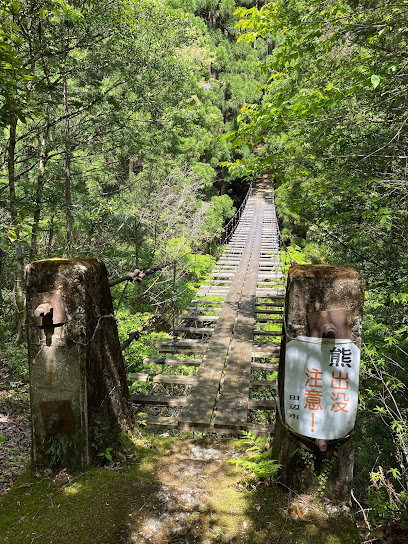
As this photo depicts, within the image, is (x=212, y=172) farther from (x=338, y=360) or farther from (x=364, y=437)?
(x=338, y=360)

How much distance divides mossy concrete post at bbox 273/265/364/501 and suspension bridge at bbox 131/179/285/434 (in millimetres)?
1102

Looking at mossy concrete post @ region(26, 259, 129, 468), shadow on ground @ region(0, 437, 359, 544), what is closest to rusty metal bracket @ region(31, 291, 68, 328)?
mossy concrete post @ region(26, 259, 129, 468)

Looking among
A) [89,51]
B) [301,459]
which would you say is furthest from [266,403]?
[89,51]

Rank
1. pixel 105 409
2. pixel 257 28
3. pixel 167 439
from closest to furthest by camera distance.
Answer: pixel 105 409, pixel 167 439, pixel 257 28

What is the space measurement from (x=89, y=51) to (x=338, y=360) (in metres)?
6.09

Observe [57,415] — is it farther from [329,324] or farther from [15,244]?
[15,244]

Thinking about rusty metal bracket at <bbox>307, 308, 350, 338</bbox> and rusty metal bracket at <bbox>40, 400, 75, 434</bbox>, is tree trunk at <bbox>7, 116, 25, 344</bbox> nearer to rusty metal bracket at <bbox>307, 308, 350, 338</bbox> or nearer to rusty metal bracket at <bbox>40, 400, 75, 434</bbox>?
rusty metal bracket at <bbox>40, 400, 75, 434</bbox>

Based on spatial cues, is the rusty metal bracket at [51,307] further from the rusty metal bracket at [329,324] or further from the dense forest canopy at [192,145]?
the rusty metal bracket at [329,324]

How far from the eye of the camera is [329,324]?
1.41 metres

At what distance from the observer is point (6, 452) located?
2812 mm

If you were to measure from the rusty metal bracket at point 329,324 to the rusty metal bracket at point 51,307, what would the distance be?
1.06 meters

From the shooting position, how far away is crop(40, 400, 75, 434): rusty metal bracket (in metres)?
1.53

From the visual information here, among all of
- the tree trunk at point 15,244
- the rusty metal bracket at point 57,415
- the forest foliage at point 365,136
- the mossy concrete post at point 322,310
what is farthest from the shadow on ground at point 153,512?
the tree trunk at point 15,244

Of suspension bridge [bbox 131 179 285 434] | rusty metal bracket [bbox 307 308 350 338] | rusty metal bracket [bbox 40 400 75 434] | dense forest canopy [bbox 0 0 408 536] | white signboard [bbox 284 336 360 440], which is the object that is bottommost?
suspension bridge [bbox 131 179 285 434]
